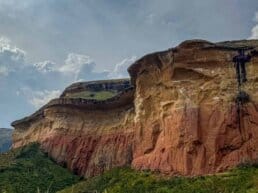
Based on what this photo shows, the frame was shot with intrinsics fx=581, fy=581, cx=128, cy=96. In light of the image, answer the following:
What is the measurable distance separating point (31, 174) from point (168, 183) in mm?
26385

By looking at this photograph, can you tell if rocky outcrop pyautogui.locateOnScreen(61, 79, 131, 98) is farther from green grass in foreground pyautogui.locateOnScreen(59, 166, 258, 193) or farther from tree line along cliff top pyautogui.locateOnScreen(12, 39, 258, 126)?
green grass in foreground pyautogui.locateOnScreen(59, 166, 258, 193)

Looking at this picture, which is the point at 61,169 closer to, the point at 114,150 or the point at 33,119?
the point at 114,150

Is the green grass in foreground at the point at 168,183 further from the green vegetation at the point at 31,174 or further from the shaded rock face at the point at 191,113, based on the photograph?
the green vegetation at the point at 31,174

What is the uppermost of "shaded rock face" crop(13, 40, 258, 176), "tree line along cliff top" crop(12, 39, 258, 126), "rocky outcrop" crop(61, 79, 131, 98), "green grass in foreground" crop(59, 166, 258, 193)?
"rocky outcrop" crop(61, 79, 131, 98)

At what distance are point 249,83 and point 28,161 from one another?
3709 centimetres

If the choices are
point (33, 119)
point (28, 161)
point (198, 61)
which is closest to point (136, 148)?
point (198, 61)

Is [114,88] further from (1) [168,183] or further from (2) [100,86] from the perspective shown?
(1) [168,183]

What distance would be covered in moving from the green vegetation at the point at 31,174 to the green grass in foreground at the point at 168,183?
22.7ft

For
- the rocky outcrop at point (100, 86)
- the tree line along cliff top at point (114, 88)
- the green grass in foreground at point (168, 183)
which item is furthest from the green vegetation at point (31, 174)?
the rocky outcrop at point (100, 86)

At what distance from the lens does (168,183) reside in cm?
5747

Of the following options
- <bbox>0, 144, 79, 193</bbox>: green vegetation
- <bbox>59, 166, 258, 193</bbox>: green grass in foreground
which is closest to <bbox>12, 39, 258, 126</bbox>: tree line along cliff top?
<bbox>0, 144, 79, 193</bbox>: green vegetation

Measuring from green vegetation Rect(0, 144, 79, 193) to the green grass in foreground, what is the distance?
693 centimetres

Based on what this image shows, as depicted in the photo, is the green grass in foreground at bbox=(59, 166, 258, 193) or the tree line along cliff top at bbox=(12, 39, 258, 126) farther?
the tree line along cliff top at bbox=(12, 39, 258, 126)

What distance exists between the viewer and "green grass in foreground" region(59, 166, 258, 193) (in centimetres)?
5206
